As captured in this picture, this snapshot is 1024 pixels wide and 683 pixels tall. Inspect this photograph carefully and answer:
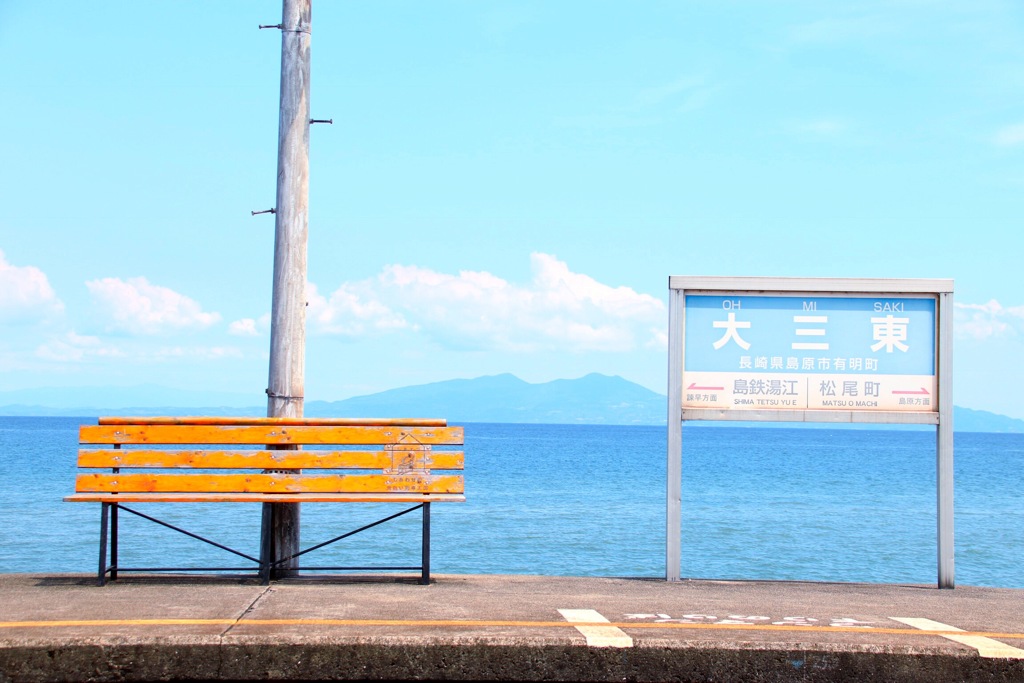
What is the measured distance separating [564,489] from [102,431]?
129 ft

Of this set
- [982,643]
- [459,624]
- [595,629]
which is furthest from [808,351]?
[459,624]

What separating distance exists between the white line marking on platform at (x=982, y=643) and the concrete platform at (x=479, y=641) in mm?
12

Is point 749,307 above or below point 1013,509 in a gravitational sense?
above

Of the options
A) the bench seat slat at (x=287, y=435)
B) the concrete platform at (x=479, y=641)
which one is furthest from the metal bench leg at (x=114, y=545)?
the concrete platform at (x=479, y=641)

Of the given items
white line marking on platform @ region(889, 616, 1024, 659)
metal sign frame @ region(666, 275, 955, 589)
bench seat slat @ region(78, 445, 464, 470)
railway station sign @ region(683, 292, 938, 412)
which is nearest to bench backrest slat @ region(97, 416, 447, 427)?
bench seat slat @ region(78, 445, 464, 470)

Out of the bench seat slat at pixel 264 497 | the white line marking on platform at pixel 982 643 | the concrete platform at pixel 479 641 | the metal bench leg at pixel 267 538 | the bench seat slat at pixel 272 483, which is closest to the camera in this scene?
the concrete platform at pixel 479 641

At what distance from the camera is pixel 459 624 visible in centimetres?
581

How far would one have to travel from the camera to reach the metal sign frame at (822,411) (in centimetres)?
830

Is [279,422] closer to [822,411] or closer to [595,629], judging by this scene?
[595,629]

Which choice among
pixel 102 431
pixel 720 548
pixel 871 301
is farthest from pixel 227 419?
pixel 720 548

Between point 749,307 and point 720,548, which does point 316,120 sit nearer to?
point 749,307

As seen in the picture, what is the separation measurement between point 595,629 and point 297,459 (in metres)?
2.77

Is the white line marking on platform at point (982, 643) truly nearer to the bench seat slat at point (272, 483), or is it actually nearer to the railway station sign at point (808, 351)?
the railway station sign at point (808, 351)

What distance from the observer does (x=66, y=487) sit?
42250 millimetres
